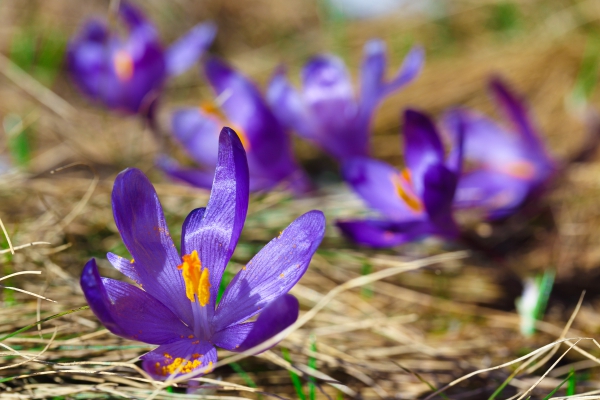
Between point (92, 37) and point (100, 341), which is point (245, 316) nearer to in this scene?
point (100, 341)

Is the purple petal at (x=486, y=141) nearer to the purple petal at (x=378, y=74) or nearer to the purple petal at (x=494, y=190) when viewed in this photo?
the purple petal at (x=494, y=190)

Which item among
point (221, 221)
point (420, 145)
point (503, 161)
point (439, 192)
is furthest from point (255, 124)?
point (503, 161)

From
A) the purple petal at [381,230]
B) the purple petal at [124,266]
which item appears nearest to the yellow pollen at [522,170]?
the purple petal at [381,230]

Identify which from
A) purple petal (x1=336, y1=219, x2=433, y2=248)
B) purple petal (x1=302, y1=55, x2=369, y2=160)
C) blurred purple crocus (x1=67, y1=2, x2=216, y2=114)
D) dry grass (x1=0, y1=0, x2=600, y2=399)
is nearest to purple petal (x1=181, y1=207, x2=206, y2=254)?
dry grass (x1=0, y1=0, x2=600, y2=399)

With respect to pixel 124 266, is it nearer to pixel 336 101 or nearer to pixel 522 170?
Result: pixel 336 101

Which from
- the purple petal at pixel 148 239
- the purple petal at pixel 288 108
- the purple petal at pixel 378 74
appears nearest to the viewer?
the purple petal at pixel 148 239

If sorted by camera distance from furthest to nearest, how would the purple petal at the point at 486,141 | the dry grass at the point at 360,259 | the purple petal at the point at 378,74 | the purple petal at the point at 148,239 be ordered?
the purple petal at the point at 486,141 → the purple petal at the point at 378,74 → the dry grass at the point at 360,259 → the purple petal at the point at 148,239
